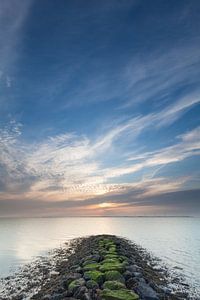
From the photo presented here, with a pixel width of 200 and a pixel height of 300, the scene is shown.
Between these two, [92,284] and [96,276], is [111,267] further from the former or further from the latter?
[92,284]

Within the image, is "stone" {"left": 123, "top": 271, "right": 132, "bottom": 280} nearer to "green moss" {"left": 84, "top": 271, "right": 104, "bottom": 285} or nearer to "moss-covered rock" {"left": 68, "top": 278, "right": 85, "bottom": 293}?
"green moss" {"left": 84, "top": 271, "right": 104, "bottom": 285}

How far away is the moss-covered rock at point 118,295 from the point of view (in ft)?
47.4

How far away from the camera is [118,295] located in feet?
48.2

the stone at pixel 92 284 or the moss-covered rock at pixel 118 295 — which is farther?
the stone at pixel 92 284

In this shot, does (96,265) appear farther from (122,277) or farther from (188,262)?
(188,262)

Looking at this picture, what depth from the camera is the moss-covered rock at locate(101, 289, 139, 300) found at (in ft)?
47.4

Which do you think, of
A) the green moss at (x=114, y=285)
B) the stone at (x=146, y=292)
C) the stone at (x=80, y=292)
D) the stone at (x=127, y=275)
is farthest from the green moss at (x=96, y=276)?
the stone at (x=146, y=292)

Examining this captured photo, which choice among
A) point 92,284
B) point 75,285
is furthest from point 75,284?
point 92,284

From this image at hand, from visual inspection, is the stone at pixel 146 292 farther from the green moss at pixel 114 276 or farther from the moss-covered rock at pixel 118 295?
the green moss at pixel 114 276

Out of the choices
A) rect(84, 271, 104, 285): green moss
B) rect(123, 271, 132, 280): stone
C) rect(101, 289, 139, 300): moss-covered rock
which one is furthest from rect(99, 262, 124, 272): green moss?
rect(101, 289, 139, 300): moss-covered rock

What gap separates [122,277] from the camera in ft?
61.0

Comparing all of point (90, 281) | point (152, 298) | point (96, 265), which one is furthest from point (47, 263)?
point (152, 298)

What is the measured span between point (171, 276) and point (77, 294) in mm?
13368

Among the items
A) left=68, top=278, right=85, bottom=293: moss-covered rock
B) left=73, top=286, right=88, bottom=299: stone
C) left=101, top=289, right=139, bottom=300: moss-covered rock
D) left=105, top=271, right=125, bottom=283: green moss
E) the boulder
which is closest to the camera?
left=101, top=289, right=139, bottom=300: moss-covered rock
